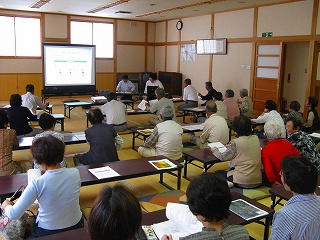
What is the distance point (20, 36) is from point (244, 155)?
1011 centimetres

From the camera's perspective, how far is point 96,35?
12.7 metres

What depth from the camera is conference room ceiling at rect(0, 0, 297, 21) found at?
8734 millimetres

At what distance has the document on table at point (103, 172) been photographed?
322cm

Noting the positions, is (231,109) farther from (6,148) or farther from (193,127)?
(6,148)

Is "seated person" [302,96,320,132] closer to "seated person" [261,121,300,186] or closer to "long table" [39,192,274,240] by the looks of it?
"seated person" [261,121,300,186]

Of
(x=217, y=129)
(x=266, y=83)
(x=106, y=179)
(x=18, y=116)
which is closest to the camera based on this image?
(x=106, y=179)

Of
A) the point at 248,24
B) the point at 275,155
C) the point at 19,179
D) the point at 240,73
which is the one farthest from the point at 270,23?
the point at 19,179

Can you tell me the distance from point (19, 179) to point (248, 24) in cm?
823

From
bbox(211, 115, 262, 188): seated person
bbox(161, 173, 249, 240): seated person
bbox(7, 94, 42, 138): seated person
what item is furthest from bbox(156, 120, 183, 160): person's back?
bbox(161, 173, 249, 240): seated person

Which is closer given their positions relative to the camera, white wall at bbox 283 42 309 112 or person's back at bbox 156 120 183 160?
person's back at bbox 156 120 183 160

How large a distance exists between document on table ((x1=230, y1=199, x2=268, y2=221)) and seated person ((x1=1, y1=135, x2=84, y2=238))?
118cm

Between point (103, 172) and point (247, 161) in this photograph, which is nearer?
point (103, 172)

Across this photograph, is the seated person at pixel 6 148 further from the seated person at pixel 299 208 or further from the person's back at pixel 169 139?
the seated person at pixel 299 208

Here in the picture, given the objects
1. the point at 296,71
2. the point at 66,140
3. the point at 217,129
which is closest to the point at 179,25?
the point at 296,71
